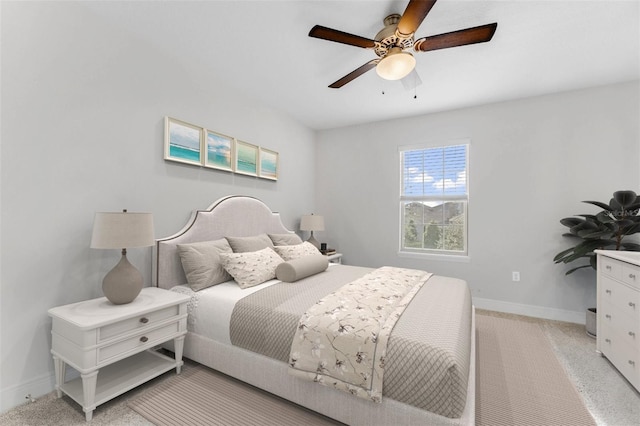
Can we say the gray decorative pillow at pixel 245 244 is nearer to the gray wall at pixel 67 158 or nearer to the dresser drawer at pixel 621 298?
the gray wall at pixel 67 158

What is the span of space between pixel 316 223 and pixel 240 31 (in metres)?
2.51

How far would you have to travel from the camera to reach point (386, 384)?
1.35 metres

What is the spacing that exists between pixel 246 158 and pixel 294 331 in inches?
89.0

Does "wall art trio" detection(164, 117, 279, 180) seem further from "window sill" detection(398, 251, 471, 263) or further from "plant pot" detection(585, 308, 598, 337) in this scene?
"plant pot" detection(585, 308, 598, 337)

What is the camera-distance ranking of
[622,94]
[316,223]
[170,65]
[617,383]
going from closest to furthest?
[617,383]
[170,65]
[622,94]
[316,223]

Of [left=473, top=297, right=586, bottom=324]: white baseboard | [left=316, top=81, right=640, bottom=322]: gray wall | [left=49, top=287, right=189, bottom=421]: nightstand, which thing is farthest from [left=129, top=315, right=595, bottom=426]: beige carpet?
[left=316, top=81, right=640, bottom=322]: gray wall

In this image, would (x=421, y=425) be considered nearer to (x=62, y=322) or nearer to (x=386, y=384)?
(x=386, y=384)

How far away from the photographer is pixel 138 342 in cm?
177

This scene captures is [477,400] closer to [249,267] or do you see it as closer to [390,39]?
[249,267]

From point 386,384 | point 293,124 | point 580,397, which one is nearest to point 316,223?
point 293,124

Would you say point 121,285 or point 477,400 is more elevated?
point 121,285

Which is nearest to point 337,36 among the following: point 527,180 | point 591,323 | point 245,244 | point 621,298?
point 245,244

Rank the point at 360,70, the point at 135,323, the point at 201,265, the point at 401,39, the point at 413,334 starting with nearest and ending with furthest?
1. the point at 413,334
2. the point at 135,323
3. the point at 401,39
4. the point at 360,70
5. the point at 201,265

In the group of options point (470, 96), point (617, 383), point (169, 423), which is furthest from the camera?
point (470, 96)
